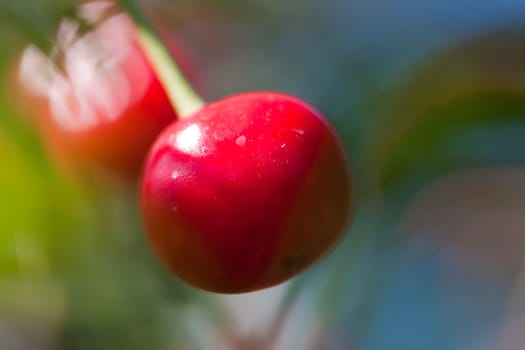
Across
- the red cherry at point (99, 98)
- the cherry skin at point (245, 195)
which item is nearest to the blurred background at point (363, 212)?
the red cherry at point (99, 98)

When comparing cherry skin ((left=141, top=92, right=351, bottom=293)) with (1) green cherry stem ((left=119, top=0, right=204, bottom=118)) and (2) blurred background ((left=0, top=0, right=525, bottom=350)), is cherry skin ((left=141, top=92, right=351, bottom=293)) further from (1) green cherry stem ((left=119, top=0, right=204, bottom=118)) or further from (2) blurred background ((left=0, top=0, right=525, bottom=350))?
(2) blurred background ((left=0, top=0, right=525, bottom=350))

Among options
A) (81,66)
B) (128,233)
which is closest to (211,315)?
(128,233)

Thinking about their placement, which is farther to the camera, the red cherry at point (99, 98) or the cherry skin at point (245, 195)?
the red cherry at point (99, 98)

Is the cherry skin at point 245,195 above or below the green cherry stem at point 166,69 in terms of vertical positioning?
below

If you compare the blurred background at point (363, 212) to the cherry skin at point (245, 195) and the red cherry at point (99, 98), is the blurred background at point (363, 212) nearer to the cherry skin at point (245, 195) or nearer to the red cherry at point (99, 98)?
the red cherry at point (99, 98)

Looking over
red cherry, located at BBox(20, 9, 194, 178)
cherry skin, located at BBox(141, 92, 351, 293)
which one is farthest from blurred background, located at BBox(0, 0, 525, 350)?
cherry skin, located at BBox(141, 92, 351, 293)

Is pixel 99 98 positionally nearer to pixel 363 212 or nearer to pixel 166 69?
pixel 166 69
